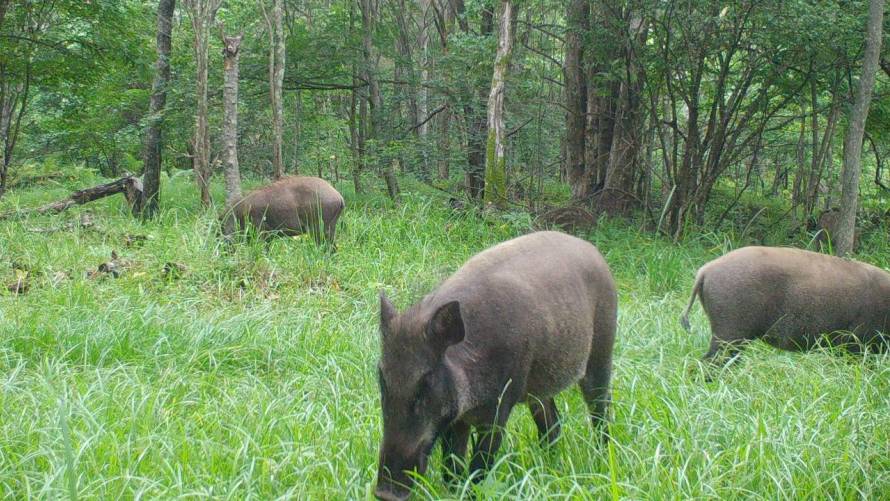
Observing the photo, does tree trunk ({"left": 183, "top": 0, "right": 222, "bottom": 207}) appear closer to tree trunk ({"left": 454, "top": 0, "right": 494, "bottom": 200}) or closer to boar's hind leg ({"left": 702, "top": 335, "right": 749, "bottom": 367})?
tree trunk ({"left": 454, "top": 0, "right": 494, "bottom": 200})

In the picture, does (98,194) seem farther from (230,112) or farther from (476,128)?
(476,128)

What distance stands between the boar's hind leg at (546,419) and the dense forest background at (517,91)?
544 centimetres

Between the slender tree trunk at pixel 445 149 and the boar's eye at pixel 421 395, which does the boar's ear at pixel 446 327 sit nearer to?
the boar's eye at pixel 421 395

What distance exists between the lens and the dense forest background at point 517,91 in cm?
953

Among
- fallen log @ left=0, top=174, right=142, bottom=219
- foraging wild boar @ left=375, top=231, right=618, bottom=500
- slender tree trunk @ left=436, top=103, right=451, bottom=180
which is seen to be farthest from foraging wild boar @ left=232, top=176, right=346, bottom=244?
foraging wild boar @ left=375, top=231, right=618, bottom=500

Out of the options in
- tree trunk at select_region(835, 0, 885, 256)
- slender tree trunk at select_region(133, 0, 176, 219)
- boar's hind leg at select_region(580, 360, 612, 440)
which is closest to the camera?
boar's hind leg at select_region(580, 360, 612, 440)

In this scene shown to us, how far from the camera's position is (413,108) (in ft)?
48.3

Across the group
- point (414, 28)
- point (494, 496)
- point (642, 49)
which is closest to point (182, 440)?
point (494, 496)

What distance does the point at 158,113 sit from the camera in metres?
10.9

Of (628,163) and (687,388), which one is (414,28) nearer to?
(628,163)

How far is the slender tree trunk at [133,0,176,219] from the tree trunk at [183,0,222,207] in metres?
0.96

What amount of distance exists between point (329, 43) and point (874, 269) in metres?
8.69

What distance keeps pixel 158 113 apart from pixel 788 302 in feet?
28.4

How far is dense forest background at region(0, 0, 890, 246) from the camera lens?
31.3 ft
